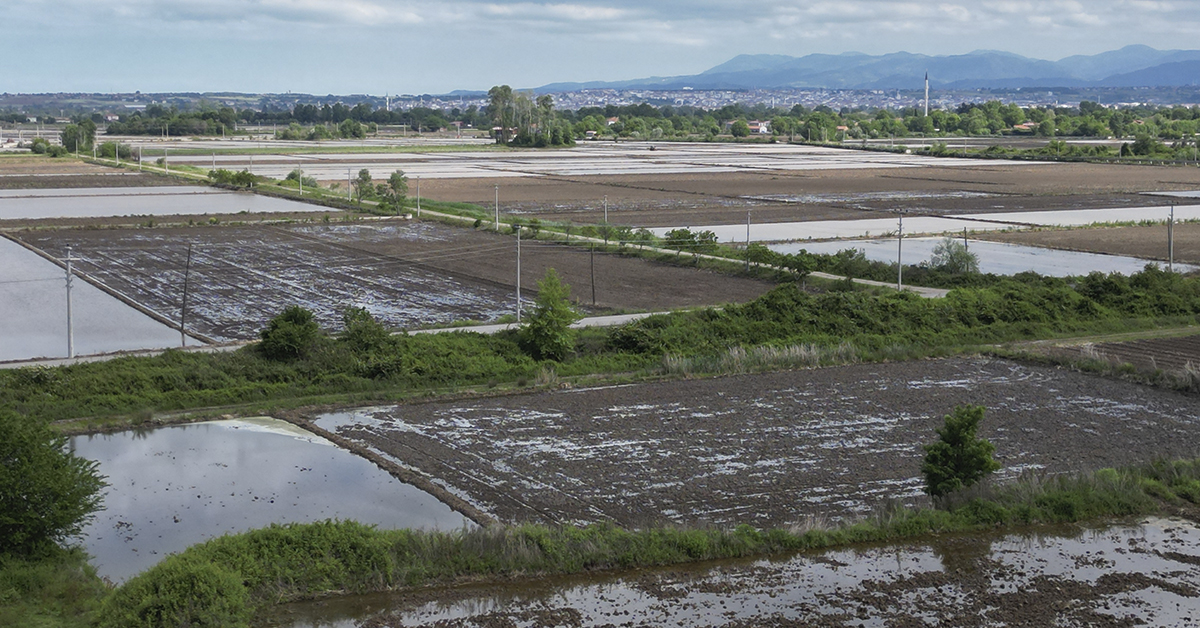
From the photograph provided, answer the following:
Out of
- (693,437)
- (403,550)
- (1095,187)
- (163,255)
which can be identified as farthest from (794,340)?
(1095,187)

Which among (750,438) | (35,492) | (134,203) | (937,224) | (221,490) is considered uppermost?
(134,203)

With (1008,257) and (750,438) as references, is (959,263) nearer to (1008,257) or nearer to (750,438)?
(1008,257)

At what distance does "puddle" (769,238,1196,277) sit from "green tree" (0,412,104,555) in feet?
95.7

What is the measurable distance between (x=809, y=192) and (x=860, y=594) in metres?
60.2

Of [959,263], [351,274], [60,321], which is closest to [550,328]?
[60,321]

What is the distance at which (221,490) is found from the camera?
16.6 metres

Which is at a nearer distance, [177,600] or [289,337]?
[177,600]

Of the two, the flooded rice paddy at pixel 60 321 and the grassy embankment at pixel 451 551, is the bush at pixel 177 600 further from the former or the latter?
the flooded rice paddy at pixel 60 321

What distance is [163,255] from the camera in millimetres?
41562

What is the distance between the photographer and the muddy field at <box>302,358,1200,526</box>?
53.5 ft

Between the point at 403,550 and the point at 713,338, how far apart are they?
1350 centimetres

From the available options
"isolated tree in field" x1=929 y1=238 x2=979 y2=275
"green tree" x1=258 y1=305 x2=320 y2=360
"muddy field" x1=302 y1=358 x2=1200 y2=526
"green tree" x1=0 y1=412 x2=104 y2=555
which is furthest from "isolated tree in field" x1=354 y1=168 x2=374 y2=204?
"green tree" x1=0 y1=412 x2=104 y2=555

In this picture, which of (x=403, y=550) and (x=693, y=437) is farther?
(x=693, y=437)

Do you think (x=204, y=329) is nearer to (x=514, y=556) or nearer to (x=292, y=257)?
(x=292, y=257)
